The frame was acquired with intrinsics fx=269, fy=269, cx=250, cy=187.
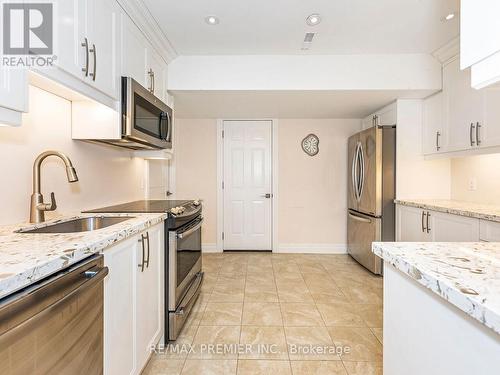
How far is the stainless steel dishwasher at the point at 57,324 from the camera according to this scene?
0.64 meters

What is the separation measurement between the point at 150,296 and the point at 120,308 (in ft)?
1.16

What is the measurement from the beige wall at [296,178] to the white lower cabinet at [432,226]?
48.6 inches

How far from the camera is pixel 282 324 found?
6.85 ft

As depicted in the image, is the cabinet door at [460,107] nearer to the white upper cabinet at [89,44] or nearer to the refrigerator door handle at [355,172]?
the refrigerator door handle at [355,172]

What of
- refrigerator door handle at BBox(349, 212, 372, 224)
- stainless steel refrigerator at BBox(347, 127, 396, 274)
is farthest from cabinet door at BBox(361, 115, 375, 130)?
refrigerator door handle at BBox(349, 212, 372, 224)

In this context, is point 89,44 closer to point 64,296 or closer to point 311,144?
point 64,296

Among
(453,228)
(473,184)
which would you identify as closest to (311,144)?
(473,184)

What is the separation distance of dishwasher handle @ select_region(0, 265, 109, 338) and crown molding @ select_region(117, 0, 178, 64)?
171 centimetres

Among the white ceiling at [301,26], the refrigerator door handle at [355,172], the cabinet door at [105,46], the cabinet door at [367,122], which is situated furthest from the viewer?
the cabinet door at [367,122]

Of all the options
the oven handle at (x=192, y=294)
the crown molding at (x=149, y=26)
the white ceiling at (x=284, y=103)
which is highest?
the crown molding at (x=149, y=26)

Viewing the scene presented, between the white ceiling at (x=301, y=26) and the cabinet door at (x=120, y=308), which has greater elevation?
the white ceiling at (x=301, y=26)

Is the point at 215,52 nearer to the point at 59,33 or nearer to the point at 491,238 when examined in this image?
the point at 59,33

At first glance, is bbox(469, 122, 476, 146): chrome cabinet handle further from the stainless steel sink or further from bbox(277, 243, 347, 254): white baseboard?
the stainless steel sink

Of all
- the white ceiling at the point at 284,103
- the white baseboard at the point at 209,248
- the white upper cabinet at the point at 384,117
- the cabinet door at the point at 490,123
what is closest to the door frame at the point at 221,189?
the white baseboard at the point at 209,248
